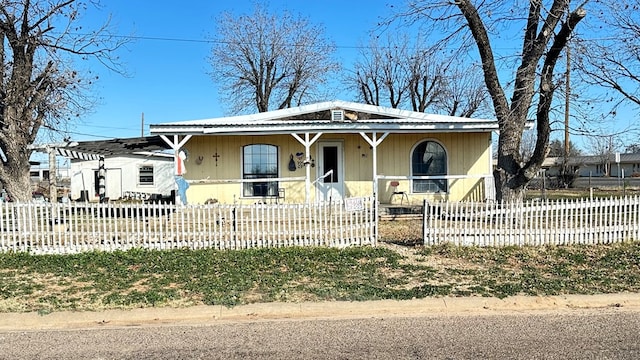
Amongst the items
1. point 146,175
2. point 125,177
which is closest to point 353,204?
point 146,175

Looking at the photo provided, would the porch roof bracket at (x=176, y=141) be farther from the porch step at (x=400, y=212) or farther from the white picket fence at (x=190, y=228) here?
the porch step at (x=400, y=212)

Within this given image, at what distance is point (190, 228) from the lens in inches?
341

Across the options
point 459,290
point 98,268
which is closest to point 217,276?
point 98,268

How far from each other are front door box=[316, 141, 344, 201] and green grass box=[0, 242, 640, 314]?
6.39 m

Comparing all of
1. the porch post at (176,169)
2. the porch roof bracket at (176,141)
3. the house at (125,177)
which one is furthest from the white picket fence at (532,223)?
the house at (125,177)

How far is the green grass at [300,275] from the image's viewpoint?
582cm

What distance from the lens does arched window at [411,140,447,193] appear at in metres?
14.7

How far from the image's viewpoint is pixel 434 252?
26.8 ft

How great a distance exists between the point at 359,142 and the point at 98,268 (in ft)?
30.5

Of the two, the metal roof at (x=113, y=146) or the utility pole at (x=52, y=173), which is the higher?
the metal roof at (x=113, y=146)

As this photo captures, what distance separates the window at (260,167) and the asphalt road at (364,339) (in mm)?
9760

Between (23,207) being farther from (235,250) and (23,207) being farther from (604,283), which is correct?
(604,283)

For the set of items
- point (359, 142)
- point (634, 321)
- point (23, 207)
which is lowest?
point (634, 321)

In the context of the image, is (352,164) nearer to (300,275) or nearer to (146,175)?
(300,275)
